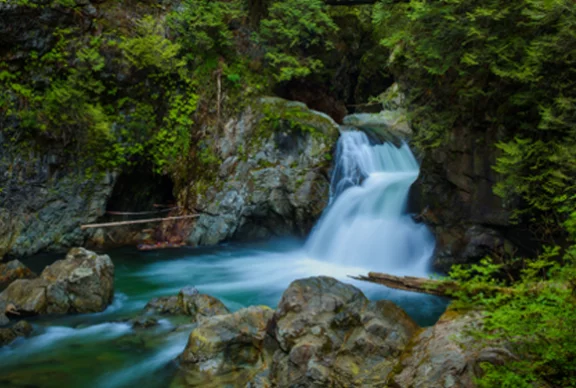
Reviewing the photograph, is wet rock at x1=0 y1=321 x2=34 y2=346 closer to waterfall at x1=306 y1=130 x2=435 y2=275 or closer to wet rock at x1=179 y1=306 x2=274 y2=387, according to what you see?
wet rock at x1=179 y1=306 x2=274 y2=387

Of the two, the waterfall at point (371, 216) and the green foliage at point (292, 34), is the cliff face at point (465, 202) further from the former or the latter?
the green foliage at point (292, 34)

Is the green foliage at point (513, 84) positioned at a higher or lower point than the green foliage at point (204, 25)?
→ lower

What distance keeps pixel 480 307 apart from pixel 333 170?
8782 mm

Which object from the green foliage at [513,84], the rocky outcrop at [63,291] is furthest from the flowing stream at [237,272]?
the green foliage at [513,84]

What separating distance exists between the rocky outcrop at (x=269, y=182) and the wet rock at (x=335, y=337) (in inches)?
276

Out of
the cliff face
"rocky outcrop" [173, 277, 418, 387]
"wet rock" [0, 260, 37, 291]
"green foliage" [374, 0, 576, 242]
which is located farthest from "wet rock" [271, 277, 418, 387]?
"wet rock" [0, 260, 37, 291]

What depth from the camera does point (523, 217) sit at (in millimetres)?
7383

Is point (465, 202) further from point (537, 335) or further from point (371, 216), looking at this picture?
point (537, 335)

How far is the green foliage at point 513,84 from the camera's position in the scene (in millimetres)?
6023

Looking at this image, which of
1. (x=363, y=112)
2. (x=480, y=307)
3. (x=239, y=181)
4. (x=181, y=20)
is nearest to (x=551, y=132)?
(x=480, y=307)

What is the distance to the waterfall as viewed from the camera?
386 inches

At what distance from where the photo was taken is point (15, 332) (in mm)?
6426

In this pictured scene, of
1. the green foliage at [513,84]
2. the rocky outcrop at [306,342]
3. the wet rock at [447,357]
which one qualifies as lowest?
the rocky outcrop at [306,342]

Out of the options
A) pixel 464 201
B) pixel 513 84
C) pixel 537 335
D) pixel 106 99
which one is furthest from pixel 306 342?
pixel 106 99
